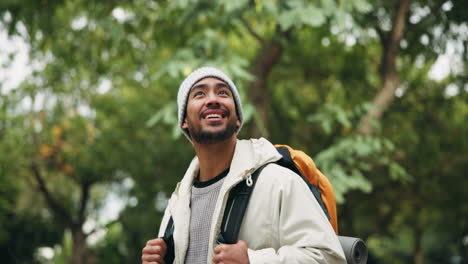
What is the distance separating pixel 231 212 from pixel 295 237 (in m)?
0.30

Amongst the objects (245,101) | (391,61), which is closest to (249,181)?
(245,101)

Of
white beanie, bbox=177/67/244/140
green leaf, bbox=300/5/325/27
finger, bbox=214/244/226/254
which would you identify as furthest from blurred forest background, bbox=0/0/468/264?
finger, bbox=214/244/226/254

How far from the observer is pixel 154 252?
2.53m

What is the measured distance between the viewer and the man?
7.22 feet

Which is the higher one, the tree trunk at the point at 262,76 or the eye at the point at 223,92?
the tree trunk at the point at 262,76

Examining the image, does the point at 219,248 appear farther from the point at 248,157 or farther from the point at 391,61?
the point at 391,61

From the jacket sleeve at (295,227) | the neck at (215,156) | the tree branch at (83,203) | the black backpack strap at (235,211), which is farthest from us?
the tree branch at (83,203)

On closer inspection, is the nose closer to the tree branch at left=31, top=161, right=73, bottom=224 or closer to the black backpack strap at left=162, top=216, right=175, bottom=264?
the black backpack strap at left=162, top=216, right=175, bottom=264

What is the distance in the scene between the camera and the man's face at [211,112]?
2.54 m

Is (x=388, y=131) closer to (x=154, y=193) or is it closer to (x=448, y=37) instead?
(x=448, y=37)

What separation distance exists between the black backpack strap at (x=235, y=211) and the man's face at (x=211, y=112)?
0.27 meters

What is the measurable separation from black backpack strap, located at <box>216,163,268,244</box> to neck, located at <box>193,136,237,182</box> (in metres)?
0.23

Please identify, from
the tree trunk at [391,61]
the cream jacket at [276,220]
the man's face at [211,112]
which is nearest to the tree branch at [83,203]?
the tree trunk at [391,61]

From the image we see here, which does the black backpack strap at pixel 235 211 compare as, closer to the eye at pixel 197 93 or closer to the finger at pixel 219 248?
the finger at pixel 219 248
